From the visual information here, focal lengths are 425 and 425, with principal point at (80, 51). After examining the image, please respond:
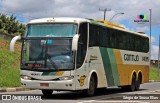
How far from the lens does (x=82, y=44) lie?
59.3 feet

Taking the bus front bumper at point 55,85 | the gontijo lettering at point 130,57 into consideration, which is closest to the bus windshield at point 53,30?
the bus front bumper at point 55,85

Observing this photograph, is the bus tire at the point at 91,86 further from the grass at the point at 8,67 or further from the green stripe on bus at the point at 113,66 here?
the grass at the point at 8,67

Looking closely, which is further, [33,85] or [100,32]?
[100,32]

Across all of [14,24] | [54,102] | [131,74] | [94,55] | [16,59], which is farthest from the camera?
[14,24]

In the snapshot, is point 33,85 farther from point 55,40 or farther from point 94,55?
point 94,55

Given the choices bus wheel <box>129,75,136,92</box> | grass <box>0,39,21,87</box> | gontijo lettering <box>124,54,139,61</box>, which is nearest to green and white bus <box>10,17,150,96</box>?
gontijo lettering <box>124,54,139,61</box>

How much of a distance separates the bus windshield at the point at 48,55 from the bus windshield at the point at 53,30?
0.90ft

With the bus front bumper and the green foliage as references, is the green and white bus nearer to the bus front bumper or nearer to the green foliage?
the bus front bumper

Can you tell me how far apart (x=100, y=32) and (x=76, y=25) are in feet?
8.55

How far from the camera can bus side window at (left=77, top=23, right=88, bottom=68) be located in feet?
58.4

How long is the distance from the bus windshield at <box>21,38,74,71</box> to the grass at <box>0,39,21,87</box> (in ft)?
23.8

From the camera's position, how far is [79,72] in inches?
698

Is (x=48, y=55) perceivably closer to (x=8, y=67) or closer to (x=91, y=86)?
(x=91, y=86)

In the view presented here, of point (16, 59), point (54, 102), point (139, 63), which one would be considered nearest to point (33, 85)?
point (54, 102)
